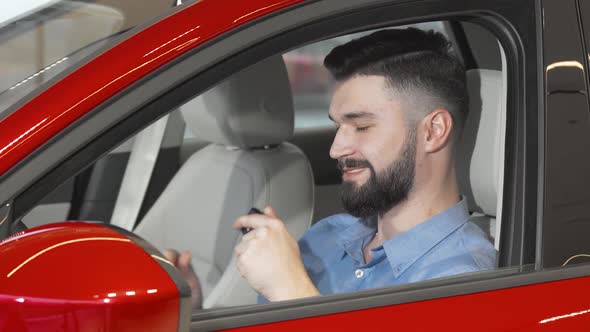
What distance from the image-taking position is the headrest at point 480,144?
1799mm

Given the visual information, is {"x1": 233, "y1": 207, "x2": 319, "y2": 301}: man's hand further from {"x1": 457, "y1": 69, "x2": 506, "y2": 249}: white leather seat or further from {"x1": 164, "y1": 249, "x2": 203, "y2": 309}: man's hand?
{"x1": 164, "y1": 249, "x2": 203, "y2": 309}: man's hand

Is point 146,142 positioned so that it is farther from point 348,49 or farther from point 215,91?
point 348,49

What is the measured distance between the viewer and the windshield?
54.5 inches

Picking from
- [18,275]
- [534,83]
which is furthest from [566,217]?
[18,275]

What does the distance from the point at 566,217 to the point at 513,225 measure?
3.4 inches

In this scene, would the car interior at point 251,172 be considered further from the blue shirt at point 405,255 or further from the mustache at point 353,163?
the mustache at point 353,163

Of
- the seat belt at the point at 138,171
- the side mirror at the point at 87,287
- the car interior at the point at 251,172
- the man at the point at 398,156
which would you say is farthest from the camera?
the seat belt at the point at 138,171

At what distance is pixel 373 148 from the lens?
1748 mm

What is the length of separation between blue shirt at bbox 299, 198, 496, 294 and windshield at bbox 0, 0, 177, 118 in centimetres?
55

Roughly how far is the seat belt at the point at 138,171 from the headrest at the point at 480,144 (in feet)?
4.58

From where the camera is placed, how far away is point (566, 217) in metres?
1.46

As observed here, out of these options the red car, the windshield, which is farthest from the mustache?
the windshield

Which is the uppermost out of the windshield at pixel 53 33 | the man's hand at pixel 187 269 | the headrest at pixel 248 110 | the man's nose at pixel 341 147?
the windshield at pixel 53 33

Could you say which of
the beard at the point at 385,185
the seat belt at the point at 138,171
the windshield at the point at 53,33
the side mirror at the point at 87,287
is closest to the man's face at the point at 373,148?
the beard at the point at 385,185
